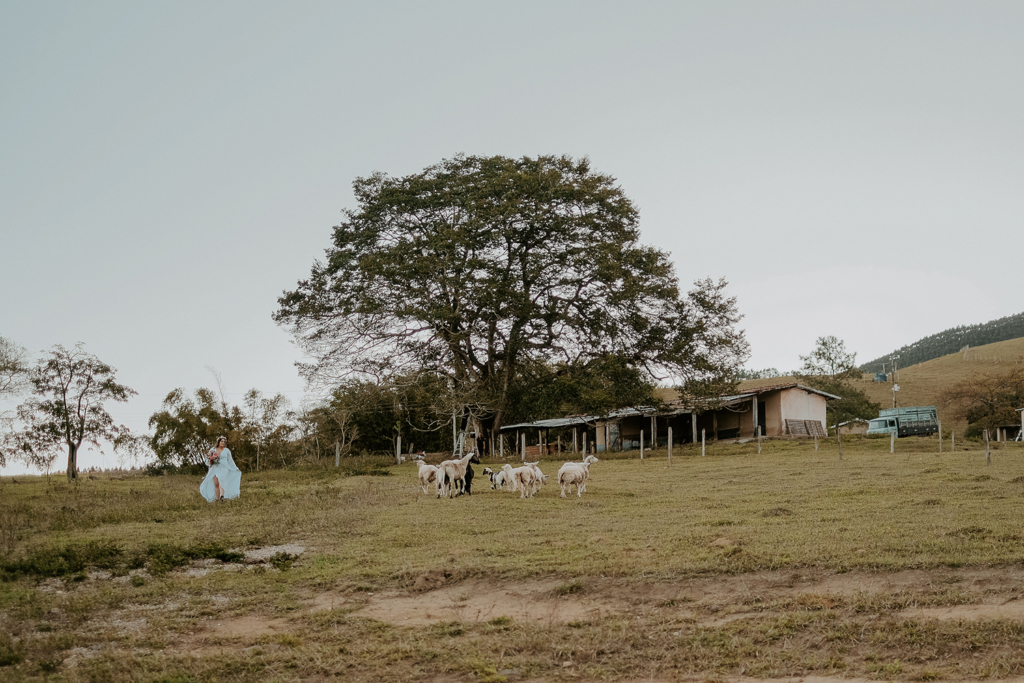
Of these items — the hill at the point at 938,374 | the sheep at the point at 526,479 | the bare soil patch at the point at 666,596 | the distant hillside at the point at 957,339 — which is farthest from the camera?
the distant hillside at the point at 957,339

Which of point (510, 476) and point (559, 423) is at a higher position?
point (559, 423)

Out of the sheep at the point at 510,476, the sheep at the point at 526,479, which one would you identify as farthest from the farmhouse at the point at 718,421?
the sheep at the point at 526,479

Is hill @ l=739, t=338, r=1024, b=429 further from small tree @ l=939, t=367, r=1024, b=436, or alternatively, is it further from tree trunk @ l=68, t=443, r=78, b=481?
tree trunk @ l=68, t=443, r=78, b=481

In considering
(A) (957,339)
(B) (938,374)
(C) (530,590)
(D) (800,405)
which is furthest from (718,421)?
(A) (957,339)

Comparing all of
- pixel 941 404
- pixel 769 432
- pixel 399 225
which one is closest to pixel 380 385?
pixel 399 225

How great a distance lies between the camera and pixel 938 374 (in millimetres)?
95000

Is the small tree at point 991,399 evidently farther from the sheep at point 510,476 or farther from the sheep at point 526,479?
the sheep at point 526,479

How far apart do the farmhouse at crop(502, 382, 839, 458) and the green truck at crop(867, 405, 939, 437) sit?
2848 millimetres

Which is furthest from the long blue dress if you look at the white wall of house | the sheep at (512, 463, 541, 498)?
the white wall of house

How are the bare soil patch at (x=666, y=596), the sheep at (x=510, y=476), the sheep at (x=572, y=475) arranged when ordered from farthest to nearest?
1. the sheep at (x=510, y=476)
2. the sheep at (x=572, y=475)
3. the bare soil patch at (x=666, y=596)

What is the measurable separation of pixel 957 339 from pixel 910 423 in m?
98.5

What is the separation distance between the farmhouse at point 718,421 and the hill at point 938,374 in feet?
78.3

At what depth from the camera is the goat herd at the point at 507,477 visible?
19922mm

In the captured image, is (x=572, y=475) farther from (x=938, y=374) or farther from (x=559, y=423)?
(x=938, y=374)
